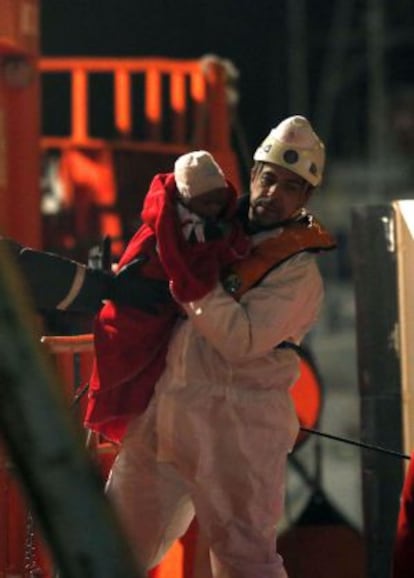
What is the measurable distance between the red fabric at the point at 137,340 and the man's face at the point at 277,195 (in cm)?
8

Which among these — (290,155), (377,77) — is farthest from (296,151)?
(377,77)

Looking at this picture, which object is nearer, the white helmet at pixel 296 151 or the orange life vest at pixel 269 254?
the orange life vest at pixel 269 254

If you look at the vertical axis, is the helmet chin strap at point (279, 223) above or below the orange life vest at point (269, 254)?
above

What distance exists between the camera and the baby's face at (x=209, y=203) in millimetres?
4328

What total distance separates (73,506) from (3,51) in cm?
516

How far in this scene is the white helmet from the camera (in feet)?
14.6

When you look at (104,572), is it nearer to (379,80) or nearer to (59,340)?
(59,340)

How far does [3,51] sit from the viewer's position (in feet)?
23.9

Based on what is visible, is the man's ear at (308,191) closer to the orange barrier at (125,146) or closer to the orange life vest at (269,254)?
the orange life vest at (269,254)

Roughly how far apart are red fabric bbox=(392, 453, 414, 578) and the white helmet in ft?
3.31

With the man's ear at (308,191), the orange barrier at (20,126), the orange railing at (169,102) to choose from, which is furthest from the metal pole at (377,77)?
the man's ear at (308,191)

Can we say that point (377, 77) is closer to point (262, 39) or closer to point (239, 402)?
point (262, 39)

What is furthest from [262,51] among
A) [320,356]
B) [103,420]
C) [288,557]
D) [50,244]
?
[103,420]

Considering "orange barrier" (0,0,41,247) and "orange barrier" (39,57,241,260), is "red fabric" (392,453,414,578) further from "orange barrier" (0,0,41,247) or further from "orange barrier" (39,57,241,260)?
"orange barrier" (39,57,241,260)
